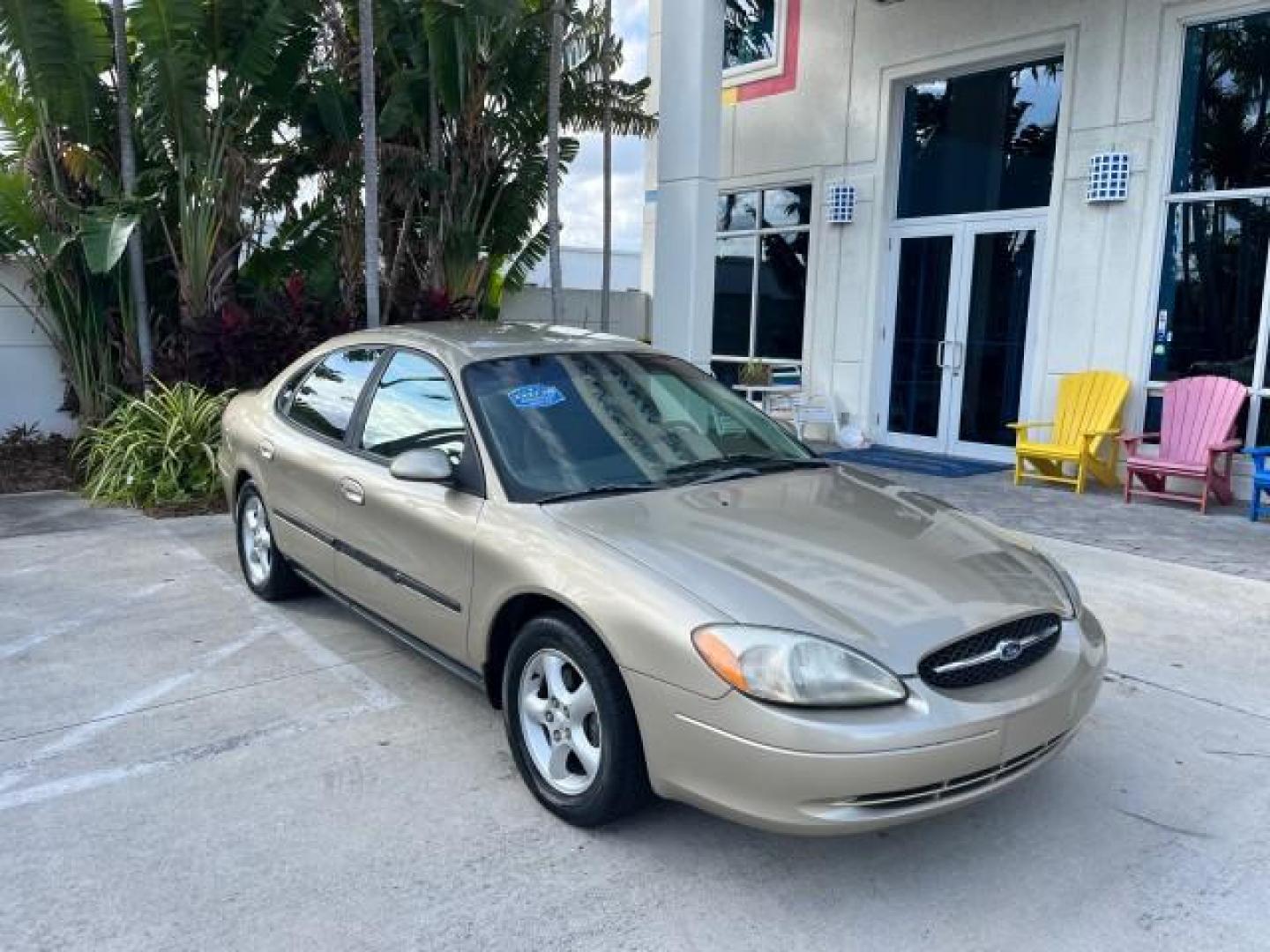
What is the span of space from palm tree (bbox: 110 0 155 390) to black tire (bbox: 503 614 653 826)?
6.64 meters

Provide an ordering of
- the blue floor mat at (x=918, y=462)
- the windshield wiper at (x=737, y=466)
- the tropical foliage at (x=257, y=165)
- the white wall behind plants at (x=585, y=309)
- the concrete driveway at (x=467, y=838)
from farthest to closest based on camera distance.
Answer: the white wall behind plants at (x=585, y=309), the blue floor mat at (x=918, y=462), the tropical foliage at (x=257, y=165), the windshield wiper at (x=737, y=466), the concrete driveway at (x=467, y=838)

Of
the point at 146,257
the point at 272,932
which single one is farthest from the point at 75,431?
the point at 272,932

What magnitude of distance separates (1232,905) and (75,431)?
10.1 meters

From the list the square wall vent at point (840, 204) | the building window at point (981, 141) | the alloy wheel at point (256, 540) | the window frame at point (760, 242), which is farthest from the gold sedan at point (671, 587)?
the window frame at point (760, 242)

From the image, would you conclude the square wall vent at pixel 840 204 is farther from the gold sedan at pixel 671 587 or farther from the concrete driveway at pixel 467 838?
the concrete driveway at pixel 467 838

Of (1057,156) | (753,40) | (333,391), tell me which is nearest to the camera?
(333,391)

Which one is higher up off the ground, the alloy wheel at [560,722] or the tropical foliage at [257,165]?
the tropical foliage at [257,165]

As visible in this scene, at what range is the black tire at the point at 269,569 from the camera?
516 centimetres

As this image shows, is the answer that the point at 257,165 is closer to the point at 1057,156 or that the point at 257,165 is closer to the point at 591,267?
the point at 1057,156

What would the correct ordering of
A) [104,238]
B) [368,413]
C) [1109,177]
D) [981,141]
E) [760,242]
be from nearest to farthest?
[368,413] < [104,238] < [1109,177] < [981,141] < [760,242]

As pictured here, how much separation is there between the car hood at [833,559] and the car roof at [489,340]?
0.99 metres

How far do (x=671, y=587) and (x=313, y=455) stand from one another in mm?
2440

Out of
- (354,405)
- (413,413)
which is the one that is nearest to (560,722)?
(413,413)

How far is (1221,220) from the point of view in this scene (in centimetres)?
851
